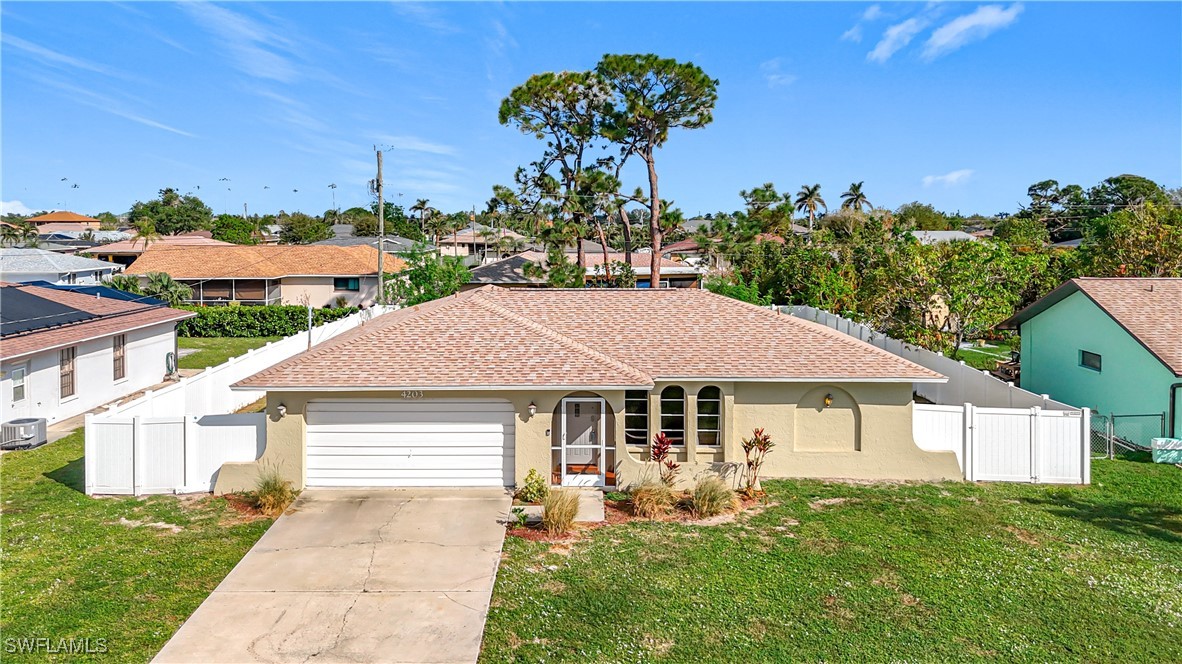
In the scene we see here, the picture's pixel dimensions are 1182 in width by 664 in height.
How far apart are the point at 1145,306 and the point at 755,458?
39.4 feet

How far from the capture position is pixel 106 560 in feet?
34.4

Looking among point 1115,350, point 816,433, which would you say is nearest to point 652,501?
point 816,433

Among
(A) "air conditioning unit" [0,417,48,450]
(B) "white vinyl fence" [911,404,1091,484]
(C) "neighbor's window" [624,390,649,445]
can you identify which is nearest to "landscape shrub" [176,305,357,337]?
(A) "air conditioning unit" [0,417,48,450]

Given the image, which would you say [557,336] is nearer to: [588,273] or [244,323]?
[588,273]

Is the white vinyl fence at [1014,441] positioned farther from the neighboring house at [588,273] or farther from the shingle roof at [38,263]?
the shingle roof at [38,263]

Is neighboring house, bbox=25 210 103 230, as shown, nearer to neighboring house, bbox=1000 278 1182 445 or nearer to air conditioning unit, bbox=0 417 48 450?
air conditioning unit, bbox=0 417 48 450

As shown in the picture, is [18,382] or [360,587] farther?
[18,382]

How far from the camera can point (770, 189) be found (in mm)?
37188

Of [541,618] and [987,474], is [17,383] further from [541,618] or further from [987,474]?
[987,474]

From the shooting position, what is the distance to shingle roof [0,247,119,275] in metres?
37.5

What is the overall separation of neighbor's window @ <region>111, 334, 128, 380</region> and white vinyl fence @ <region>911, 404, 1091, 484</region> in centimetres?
2224

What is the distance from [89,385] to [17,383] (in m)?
3.11

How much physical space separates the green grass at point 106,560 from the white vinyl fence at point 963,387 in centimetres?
1547

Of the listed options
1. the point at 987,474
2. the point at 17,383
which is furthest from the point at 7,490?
the point at 987,474
